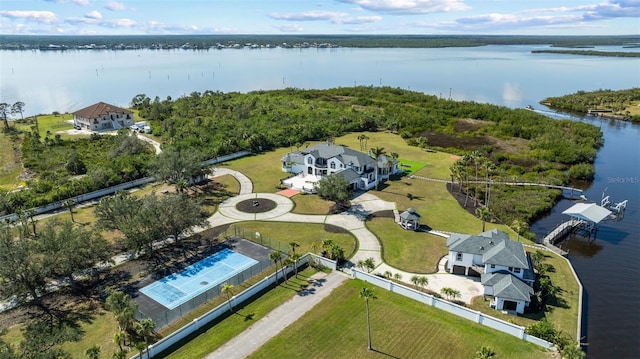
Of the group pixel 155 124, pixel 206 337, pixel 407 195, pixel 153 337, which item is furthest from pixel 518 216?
pixel 155 124

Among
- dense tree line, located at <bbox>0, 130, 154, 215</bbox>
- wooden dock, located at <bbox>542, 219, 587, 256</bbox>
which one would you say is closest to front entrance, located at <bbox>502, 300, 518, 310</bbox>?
wooden dock, located at <bbox>542, 219, 587, 256</bbox>

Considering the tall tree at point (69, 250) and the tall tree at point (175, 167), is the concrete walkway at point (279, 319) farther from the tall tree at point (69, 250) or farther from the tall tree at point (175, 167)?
the tall tree at point (175, 167)

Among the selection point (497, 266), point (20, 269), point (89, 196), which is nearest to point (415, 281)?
point (497, 266)

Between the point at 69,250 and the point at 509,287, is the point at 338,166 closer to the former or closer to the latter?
the point at 509,287

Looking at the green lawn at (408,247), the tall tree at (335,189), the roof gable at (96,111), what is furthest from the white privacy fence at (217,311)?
the roof gable at (96,111)

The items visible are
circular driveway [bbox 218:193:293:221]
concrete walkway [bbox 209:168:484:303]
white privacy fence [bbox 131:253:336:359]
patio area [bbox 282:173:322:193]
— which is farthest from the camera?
patio area [bbox 282:173:322:193]

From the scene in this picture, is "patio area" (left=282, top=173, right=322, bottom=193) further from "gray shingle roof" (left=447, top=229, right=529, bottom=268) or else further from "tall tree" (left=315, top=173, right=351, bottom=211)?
"gray shingle roof" (left=447, top=229, right=529, bottom=268)
